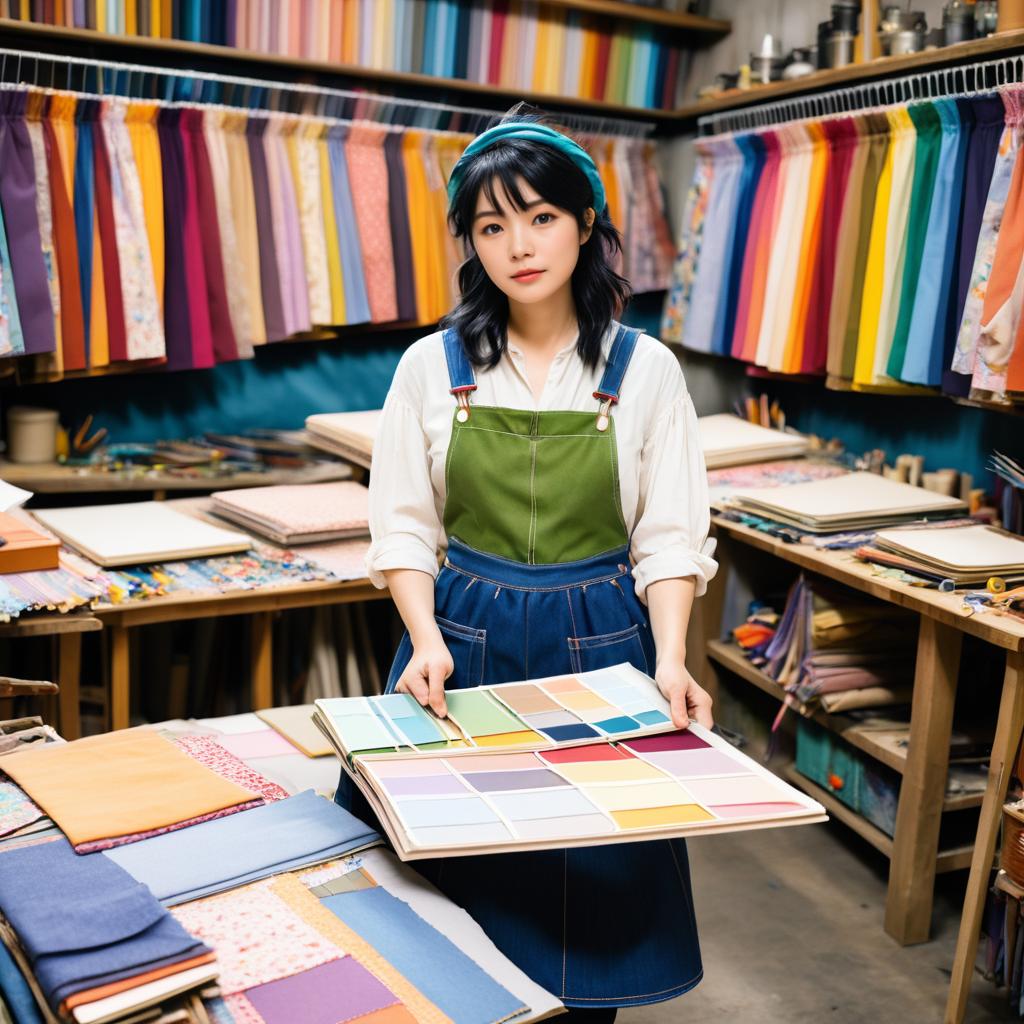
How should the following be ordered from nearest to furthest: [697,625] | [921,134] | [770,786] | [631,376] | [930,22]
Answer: [770,786] < [631,376] < [921,134] < [930,22] < [697,625]

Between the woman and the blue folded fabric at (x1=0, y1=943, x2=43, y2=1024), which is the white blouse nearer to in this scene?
the woman

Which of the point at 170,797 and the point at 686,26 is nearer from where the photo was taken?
the point at 170,797

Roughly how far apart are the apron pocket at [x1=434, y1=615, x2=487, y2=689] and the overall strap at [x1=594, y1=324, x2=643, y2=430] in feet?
1.16

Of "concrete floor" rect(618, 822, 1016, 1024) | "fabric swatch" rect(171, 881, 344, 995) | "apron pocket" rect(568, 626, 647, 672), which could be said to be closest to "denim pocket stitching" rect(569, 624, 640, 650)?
"apron pocket" rect(568, 626, 647, 672)

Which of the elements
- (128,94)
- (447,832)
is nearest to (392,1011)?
(447,832)

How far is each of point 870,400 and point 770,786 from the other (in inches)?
111

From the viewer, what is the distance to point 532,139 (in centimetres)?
165

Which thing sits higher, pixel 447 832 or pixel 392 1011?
pixel 447 832

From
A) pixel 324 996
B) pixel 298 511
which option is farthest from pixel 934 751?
pixel 324 996

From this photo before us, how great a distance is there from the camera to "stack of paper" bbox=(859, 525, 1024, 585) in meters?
2.57

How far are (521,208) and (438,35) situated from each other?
2.66m

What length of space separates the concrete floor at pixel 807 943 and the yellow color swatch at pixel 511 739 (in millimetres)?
1288

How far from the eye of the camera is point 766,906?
2904 millimetres

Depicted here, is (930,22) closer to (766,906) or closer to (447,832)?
(766,906)
